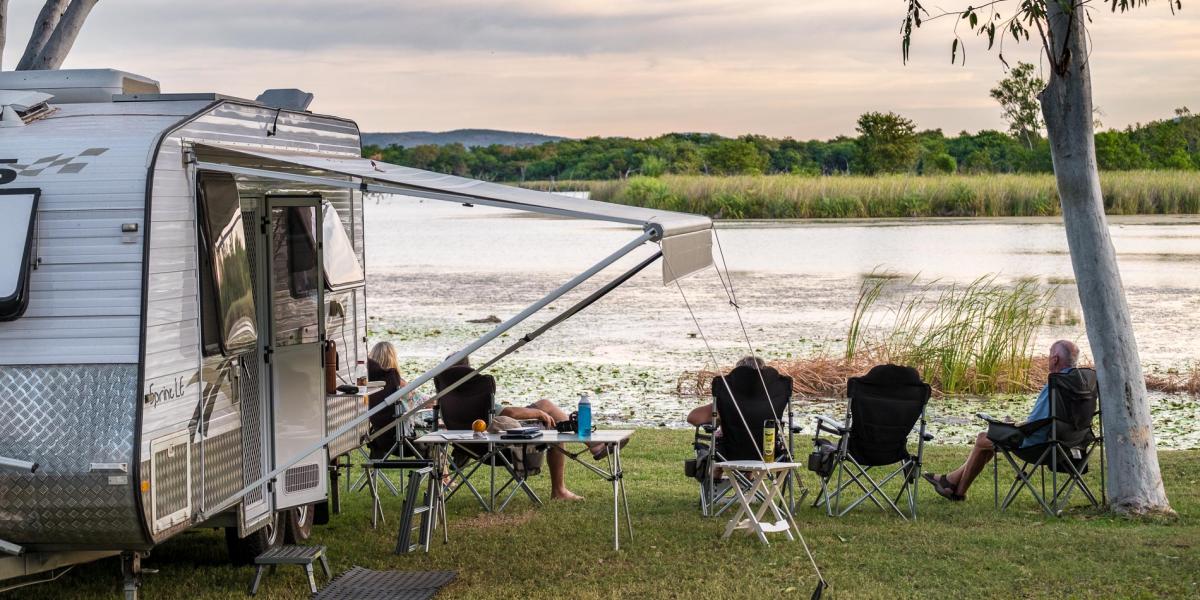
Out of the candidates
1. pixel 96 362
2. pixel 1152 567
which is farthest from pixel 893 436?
pixel 96 362

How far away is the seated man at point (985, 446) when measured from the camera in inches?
271

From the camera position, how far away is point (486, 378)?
713 cm

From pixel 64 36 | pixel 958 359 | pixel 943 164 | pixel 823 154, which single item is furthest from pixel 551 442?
pixel 823 154

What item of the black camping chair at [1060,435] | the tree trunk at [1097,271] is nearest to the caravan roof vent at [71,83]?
the tree trunk at [1097,271]

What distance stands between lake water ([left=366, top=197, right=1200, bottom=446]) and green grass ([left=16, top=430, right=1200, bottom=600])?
1746 mm

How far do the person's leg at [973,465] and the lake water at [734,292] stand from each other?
1434 mm

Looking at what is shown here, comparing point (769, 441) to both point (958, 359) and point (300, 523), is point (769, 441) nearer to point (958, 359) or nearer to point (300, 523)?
point (300, 523)

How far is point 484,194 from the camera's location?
459 centimetres

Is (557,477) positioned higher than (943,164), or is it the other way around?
(943,164)

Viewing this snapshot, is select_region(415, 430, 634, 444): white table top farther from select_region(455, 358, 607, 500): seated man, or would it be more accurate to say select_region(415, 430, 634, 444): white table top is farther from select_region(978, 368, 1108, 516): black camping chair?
select_region(978, 368, 1108, 516): black camping chair

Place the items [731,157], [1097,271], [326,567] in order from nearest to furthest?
1. [326,567]
2. [1097,271]
3. [731,157]

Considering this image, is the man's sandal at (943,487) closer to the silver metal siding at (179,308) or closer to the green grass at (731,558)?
the green grass at (731,558)

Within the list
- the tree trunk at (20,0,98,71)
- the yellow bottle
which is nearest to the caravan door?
the yellow bottle

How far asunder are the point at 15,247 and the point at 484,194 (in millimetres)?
1554
